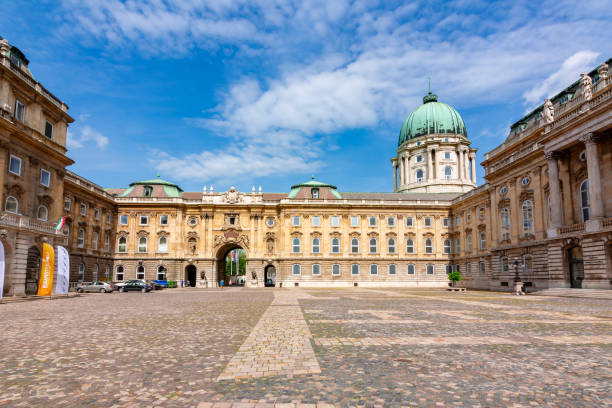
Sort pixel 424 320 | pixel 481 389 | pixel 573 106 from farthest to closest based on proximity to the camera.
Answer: pixel 573 106 → pixel 424 320 → pixel 481 389

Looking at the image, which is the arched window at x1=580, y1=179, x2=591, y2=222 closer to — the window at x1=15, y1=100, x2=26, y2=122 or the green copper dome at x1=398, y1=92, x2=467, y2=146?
the window at x1=15, y1=100, x2=26, y2=122

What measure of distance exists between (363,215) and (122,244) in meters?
37.6

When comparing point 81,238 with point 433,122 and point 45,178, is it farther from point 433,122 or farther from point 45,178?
point 433,122

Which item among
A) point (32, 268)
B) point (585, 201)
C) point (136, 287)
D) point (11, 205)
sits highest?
point (585, 201)

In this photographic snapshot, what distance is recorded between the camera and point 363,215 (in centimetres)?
6544

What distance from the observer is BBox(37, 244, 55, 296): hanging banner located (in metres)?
31.3

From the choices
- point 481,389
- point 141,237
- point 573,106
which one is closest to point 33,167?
point 141,237

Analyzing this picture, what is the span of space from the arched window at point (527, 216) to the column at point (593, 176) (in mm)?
8589

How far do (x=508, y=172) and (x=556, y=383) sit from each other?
43.2 metres

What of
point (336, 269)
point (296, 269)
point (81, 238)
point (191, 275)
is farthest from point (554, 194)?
point (81, 238)

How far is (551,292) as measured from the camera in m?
33.3

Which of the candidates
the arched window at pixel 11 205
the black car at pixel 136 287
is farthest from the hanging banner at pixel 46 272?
the black car at pixel 136 287

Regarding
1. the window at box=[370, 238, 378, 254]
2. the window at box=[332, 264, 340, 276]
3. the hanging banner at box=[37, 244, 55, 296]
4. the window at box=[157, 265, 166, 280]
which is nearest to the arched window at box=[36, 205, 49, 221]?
the hanging banner at box=[37, 244, 55, 296]

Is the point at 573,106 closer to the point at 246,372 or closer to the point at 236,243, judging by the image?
the point at 246,372
